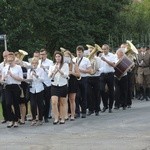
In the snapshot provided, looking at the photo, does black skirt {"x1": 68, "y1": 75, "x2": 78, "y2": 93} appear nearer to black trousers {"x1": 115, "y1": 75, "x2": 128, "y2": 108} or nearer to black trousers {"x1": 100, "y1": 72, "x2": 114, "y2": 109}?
black trousers {"x1": 100, "y1": 72, "x2": 114, "y2": 109}

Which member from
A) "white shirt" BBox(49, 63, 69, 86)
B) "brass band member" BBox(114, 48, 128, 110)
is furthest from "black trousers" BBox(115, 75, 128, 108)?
"white shirt" BBox(49, 63, 69, 86)

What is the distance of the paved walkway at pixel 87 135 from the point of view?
11070 mm

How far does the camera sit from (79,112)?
1647cm

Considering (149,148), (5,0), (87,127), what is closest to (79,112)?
(87,127)

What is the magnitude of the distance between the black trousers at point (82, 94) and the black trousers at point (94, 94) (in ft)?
0.91

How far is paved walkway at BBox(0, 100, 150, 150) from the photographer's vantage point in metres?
11.1

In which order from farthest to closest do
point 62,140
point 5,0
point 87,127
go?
1. point 5,0
2. point 87,127
3. point 62,140

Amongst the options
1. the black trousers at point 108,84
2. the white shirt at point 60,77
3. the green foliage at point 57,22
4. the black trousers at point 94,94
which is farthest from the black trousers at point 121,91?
the green foliage at point 57,22

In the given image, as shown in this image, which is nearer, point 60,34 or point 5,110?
point 5,110

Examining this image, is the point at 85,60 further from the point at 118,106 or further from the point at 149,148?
the point at 149,148

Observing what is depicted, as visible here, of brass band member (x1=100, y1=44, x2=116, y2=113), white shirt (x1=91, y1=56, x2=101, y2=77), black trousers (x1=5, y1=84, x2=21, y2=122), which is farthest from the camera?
brass band member (x1=100, y1=44, x2=116, y2=113)

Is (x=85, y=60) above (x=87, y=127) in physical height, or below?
above

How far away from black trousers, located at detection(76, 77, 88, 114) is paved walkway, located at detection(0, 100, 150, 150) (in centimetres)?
40

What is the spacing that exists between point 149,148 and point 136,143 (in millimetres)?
632
